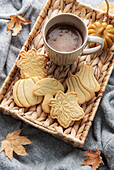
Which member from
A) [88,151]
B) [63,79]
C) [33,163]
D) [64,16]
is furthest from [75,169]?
[64,16]

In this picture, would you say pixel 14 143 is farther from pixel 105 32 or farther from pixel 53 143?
pixel 105 32

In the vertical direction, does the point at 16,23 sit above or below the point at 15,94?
above

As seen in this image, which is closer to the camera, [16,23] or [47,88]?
[47,88]

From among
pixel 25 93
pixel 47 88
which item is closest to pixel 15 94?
pixel 25 93

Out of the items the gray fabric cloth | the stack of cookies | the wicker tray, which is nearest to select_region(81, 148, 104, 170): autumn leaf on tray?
the gray fabric cloth

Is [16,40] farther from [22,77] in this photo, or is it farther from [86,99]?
[86,99]

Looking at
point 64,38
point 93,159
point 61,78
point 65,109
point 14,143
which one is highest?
point 64,38

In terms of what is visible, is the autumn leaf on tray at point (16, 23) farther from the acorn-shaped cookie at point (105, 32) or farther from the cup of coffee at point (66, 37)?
the acorn-shaped cookie at point (105, 32)

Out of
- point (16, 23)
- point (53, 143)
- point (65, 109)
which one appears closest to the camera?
point (65, 109)
